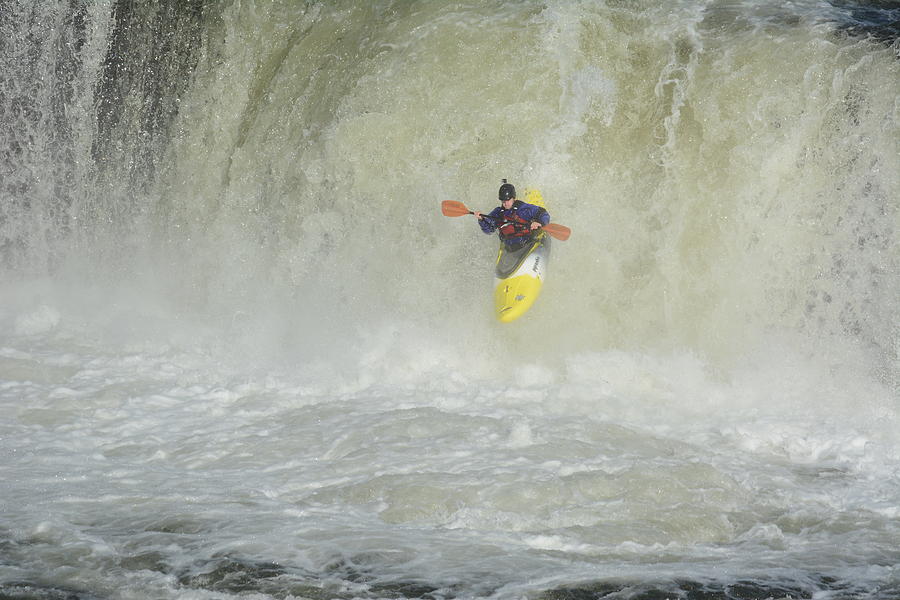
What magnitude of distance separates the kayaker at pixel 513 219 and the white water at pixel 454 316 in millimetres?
544

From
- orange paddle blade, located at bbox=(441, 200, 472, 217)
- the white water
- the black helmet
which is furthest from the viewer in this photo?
orange paddle blade, located at bbox=(441, 200, 472, 217)

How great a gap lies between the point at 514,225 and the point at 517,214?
0.10 m

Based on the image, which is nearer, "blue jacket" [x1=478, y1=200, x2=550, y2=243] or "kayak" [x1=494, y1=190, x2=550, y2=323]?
"blue jacket" [x1=478, y1=200, x2=550, y2=243]

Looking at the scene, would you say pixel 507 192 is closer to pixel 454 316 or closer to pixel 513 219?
pixel 513 219

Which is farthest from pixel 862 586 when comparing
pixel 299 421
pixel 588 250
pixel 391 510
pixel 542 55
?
pixel 542 55

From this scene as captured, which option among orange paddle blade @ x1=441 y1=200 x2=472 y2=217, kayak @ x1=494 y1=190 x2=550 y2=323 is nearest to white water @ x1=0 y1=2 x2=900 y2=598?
kayak @ x1=494 y1=190 x2=550 y2=323

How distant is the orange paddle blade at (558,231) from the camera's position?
816cm

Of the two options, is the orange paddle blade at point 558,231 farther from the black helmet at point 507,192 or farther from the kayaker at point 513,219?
the black helmet at point 507,192

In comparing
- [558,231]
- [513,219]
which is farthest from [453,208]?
[558,231]

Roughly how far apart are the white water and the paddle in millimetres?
463

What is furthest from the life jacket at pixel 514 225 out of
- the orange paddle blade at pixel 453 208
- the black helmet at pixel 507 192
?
the orange paddle blade at pixel 453 208

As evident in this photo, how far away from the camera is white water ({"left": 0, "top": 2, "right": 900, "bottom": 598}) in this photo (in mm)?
5020

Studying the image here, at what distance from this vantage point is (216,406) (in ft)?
24.6

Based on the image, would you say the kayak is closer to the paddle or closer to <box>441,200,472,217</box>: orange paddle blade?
the paddle
